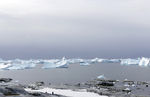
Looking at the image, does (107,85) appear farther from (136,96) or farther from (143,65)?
(143,65)

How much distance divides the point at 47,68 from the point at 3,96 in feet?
351

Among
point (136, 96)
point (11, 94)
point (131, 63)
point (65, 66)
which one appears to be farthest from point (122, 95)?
point (131, 63)

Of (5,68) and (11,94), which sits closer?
(11,94)

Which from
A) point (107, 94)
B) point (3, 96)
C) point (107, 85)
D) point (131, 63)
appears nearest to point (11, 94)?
point (3, 96)

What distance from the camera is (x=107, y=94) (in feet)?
169

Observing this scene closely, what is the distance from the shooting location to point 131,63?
168500 millimetres

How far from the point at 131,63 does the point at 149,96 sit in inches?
4687

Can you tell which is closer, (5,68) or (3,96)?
(3,96)

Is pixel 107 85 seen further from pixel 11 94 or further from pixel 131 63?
pixel 131 63

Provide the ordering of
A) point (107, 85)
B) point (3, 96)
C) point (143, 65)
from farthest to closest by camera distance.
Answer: point (143, 65) < point (107, 85) < point (3, 96)

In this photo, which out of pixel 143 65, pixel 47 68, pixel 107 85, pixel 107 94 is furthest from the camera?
pixel 143 65

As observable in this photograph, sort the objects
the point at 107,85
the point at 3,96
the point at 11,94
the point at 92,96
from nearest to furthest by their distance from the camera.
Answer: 1. the point at 3,96
2. the point at 11,94
3. the point at 92,96
4. the point at 107,85

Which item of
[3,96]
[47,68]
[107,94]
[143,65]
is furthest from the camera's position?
[143,65]

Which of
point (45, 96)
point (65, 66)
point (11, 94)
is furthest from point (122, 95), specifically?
point (65, 66)
